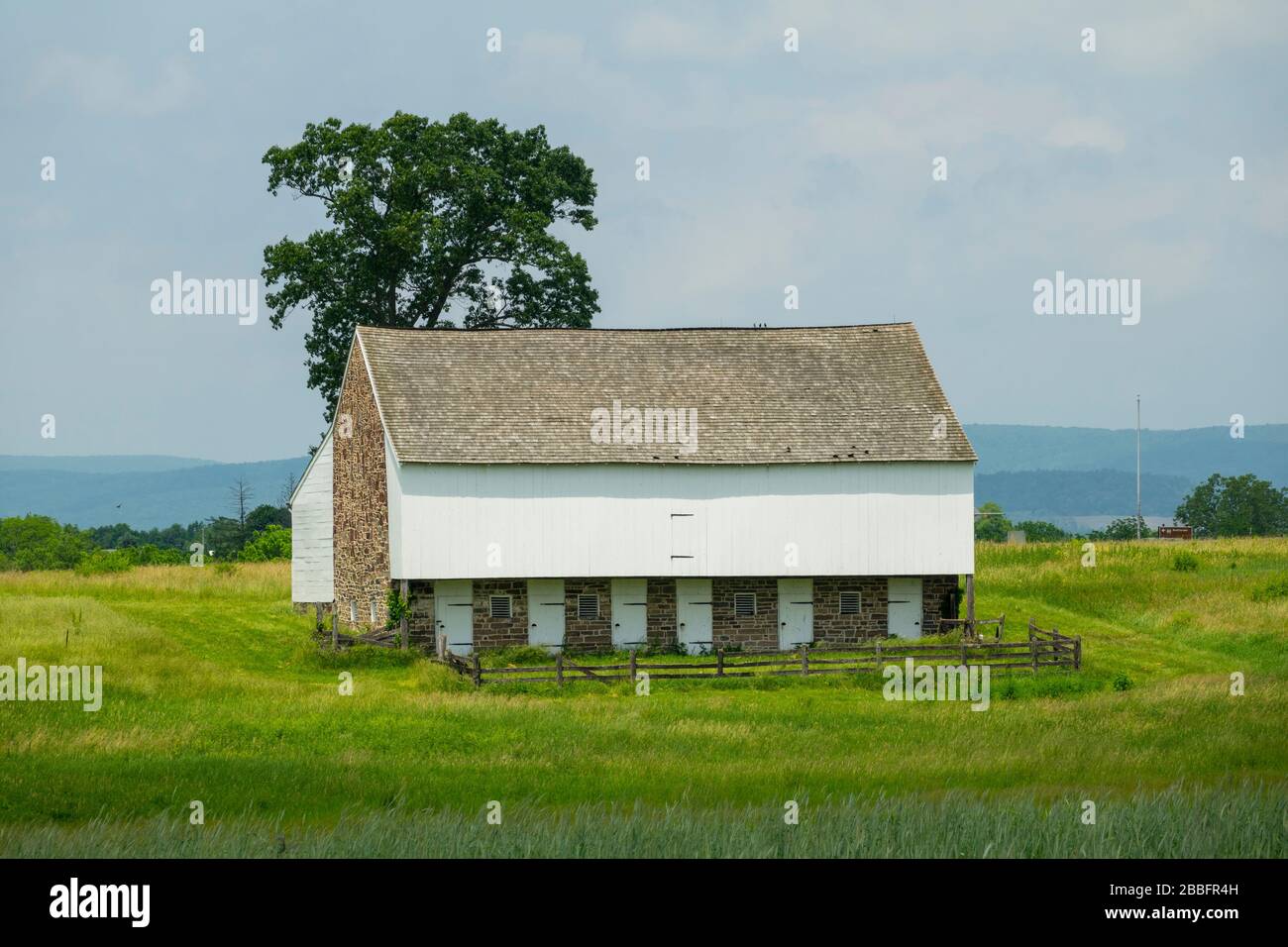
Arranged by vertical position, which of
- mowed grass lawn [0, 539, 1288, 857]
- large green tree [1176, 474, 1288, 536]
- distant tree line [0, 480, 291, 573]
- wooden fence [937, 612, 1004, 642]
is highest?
large green tree [1176, 474, 1288, 536]

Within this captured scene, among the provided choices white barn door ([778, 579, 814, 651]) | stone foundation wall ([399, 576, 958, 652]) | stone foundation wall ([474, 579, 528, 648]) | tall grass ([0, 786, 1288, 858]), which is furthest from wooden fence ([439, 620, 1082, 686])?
tall grass ([0, 786, 1288, 858])

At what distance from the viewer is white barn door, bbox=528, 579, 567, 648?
42.7 metres

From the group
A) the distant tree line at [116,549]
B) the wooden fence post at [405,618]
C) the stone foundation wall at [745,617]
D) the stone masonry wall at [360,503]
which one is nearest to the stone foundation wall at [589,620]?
the stone foundation wall at [745,617]

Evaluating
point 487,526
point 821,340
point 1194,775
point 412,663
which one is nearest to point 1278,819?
point 1194,775

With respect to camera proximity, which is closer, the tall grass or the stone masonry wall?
the tall grass

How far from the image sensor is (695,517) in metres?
43.0

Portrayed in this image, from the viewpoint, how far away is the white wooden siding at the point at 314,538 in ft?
165

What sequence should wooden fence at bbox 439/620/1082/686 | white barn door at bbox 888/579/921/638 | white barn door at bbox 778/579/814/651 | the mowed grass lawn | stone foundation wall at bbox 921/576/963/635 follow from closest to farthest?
the mowed grass lawn < wooden fence at bbox 439/620/1082/686 < white barn door at bbox 778/579/814/651 < white barn door at bbox 888/579/921/638 < stone foundation wall at bbox 921/576/963/635

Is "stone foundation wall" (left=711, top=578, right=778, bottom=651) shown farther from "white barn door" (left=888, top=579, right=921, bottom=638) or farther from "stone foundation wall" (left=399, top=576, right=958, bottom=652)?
"white barn door" (left=888, top=579, right=921, bottom=638)

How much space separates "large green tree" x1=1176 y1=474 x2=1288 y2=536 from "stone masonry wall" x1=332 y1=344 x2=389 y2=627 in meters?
93.8

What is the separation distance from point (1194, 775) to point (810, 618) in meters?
22.1

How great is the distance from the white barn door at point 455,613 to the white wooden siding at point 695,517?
956mm

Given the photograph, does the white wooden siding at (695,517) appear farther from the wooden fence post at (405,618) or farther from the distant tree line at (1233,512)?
the distant tree line at (1233,512)

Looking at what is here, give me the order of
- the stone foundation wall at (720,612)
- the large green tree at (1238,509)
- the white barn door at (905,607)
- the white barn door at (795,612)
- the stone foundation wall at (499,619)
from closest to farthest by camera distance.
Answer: the stone foundation wall at (499,619)
the stone foundation wall at (720,612)
the white barn door at (795,612)
the white barn door at (905,607)
the large green tree at (1238,509)
